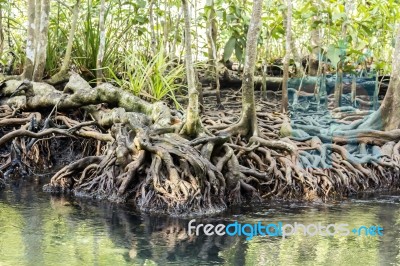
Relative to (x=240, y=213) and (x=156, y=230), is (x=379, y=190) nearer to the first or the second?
(x=240, y=213)

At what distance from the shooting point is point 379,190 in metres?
7.63

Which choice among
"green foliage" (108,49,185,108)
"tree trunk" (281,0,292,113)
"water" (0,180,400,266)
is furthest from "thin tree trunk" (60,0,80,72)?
"water" (0,180,400,266)

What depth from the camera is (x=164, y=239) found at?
532 centimetres

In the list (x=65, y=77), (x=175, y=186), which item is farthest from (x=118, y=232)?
(x=65, y=77)

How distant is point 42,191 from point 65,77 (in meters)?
3.37

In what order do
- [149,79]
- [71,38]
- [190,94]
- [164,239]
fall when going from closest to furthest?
[164,239] → [190,94] → [149,79] → [71,38]

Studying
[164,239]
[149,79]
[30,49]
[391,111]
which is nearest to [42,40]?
[30,49]

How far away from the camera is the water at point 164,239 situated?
4797 mm

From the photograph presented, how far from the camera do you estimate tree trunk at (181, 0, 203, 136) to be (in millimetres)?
6727

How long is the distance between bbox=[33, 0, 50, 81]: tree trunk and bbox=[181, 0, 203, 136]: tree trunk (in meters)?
3.02

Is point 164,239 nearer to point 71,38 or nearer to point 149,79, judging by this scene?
point 149,79

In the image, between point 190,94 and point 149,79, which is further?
point 149,79

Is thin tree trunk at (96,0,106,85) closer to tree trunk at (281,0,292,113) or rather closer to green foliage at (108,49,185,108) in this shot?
green foliage at (108,49,185,108)

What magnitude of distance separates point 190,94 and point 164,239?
6.33 ft
